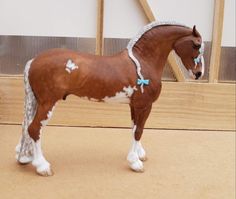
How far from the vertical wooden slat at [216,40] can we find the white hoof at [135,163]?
590 mm

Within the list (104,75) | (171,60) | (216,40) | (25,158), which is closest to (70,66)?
(104,75)

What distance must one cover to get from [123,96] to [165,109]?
51cm

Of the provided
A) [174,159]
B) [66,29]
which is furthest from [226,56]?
[66,29]

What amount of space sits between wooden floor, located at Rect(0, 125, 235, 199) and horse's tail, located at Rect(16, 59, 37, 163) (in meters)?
0.04

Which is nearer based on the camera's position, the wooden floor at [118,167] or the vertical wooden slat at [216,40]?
the wooden floor at [118,167]

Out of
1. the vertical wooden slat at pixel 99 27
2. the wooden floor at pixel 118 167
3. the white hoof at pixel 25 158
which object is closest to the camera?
the wooden floor at pixel 118 167

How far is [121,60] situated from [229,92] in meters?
0.66

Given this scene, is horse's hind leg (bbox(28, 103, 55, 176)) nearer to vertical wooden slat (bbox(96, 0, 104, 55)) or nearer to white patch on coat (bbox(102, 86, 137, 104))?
white patch on coat (bbox(102, 86, 137, 104))

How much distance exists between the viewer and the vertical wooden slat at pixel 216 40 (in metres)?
1.39

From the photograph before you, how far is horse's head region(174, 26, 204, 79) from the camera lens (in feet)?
3.17

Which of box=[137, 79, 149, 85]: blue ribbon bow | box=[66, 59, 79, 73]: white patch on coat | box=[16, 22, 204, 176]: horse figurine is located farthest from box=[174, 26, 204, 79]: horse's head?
box=[66, 59, 79, 73]: white patch on coat

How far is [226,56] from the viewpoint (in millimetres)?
1481

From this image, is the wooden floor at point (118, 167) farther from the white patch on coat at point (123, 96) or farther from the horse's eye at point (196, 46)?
the horse's eye at point (196, 46)

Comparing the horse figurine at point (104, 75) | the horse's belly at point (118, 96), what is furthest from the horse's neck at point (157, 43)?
the horse's belly at point (118, 96)
